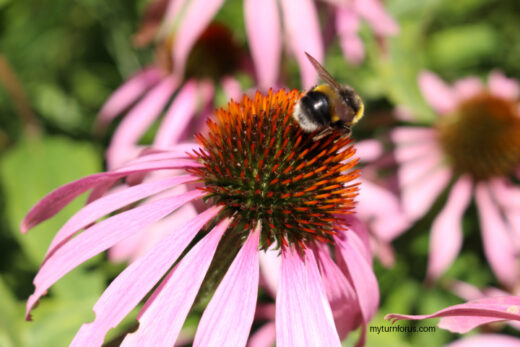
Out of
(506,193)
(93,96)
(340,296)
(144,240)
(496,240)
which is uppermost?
(93,96)

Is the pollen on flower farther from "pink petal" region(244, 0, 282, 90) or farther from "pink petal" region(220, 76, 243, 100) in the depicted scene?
"pink petal" region(220, 76, 243, 100)

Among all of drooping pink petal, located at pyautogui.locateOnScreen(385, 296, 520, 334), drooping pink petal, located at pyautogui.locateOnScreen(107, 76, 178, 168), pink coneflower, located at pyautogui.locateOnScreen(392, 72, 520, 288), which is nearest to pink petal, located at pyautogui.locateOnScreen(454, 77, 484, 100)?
pink coneflower, located at pyautogui.locateOnScreen(392, 72, 520, 288)

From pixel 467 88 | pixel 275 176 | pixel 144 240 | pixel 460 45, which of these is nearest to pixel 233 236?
pixel 275 176

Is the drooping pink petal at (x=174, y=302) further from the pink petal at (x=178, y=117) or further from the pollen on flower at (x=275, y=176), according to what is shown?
the pink petal at (x=178, y=117)

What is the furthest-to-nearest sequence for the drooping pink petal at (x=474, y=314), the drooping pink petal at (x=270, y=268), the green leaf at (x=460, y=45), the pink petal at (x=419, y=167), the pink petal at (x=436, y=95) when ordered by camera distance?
the green leaf at (x=460, y=45)
the pink petal at (x=436, y=95)
the pink petal at (x=419, y=167)
the drooping pink petal at (x=270, y=268)
the drooping pink petal at (x=474, y=314)

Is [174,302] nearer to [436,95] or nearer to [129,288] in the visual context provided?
[129,288]

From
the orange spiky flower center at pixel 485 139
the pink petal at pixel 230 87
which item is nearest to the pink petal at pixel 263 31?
the pink petal at pixel 230 87

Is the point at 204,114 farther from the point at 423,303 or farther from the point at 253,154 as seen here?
the point at 423,303
